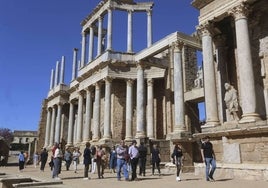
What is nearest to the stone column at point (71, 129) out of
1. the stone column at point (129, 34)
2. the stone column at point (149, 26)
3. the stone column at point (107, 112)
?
the stone column at point (107, 112)

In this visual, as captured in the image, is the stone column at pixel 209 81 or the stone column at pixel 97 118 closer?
the stone column at pixel 209 81

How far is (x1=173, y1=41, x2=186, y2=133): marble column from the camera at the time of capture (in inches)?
703

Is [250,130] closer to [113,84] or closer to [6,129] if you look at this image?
[113,84]

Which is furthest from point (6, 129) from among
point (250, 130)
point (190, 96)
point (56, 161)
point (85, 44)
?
point (250, 130)

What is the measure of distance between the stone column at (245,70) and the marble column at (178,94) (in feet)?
19.5

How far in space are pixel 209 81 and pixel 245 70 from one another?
6.85ft

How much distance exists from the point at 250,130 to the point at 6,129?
85180 millimetres

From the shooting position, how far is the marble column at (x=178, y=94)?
17.9m

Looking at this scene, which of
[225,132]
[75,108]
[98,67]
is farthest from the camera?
[75,108]

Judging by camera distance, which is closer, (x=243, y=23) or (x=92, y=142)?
(x=243, y=23)

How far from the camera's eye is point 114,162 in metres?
18.5

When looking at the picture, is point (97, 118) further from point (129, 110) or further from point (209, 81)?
point (209, 81)

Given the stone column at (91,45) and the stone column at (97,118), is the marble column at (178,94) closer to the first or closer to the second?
the stone column at (97,118)

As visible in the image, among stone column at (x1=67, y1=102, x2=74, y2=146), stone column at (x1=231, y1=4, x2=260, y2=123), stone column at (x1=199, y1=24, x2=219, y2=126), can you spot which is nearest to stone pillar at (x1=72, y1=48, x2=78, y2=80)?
stone column at (x1=67, y1=102, x2=74, y2=146)
